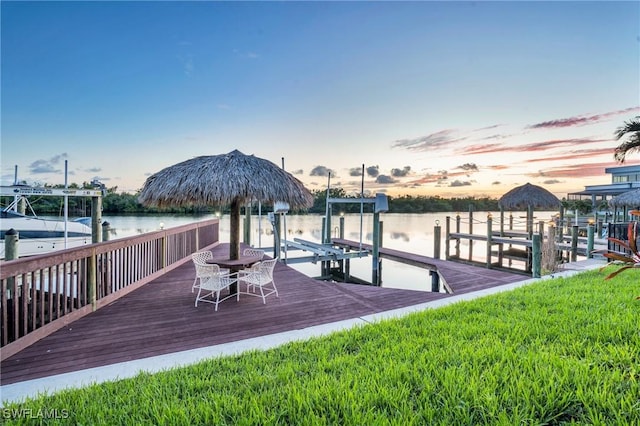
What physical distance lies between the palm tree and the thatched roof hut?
5828mm

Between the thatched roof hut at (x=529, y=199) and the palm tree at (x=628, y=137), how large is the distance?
583cm

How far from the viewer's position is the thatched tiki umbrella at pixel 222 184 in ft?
16.0

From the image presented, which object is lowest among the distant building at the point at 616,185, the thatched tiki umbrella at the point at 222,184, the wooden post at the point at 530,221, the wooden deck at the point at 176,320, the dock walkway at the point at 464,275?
the dock walkway at the point at 464,275

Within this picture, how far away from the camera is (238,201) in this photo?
5.11m

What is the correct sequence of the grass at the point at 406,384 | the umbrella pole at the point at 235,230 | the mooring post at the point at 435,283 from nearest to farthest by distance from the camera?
the grass at the point at 406,384 < the umbrella pole at the point at 235,230 < the mooring post at the point at 435,283

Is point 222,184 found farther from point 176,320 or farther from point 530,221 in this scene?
point 530,221

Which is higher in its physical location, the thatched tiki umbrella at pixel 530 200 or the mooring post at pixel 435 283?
the thatched tiki umbrella at pixel 530 200

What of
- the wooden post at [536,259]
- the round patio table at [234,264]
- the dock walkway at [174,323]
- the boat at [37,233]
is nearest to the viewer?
the dock walkway at [174,323]

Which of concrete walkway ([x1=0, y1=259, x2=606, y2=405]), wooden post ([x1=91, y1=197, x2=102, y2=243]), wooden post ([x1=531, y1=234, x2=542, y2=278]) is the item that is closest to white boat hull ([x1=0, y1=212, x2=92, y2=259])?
wooden post ([x1=91, y1=197, x2=102, y2=243])

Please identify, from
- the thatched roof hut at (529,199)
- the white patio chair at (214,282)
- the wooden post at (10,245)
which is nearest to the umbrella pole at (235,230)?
the white patio chair at (214,282)

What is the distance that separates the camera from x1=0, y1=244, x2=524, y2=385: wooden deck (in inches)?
115

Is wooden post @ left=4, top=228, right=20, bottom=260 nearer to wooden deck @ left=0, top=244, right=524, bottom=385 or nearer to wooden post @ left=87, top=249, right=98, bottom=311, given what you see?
wooden deck @ left=0, top=244, right=524, bottom=385

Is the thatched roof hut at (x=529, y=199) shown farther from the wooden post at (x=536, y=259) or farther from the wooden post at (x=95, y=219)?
the wooden post at (x=95, y=219)

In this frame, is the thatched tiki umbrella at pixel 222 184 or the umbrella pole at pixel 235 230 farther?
the umbrella pole at pixel 235 230
